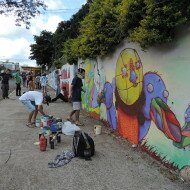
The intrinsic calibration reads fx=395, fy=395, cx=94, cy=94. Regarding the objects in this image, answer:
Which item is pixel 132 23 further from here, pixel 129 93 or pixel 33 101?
pixel 33 101

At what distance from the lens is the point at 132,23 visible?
320 inches

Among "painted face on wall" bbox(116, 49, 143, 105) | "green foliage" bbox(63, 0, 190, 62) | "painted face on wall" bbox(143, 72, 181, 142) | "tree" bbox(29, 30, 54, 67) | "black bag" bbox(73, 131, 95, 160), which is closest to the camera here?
"green foliage" bbox(63, 0, 190, 62)

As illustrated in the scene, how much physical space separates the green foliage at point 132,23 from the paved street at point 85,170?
2.28 metres

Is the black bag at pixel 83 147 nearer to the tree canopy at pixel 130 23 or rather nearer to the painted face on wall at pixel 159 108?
the painted face on wall at pixel 159 108

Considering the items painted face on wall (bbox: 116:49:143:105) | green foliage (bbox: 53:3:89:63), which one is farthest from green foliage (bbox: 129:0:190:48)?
green foliage (bbox: 53:3:89:63)

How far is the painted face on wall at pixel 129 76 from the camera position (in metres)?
8.62

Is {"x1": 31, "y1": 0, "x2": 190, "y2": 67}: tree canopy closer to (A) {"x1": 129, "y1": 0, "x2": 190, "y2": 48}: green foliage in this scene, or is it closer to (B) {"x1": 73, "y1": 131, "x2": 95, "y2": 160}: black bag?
(A) {"x1": 129, "y1": 0, "x2": 190, "y2": 48}: green foliage

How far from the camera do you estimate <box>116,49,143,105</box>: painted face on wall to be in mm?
8617

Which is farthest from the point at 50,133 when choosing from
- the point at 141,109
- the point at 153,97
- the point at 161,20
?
the point at 161,20

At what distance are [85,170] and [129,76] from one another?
298 centimetres

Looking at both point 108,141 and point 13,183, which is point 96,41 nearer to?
point 108,141

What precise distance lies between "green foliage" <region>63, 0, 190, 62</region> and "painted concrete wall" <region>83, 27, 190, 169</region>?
0.84 feet

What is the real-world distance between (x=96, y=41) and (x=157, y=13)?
15.6 ft

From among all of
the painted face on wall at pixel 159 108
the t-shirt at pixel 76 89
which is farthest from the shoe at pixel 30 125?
the painted face on wall at pixel 159 108
